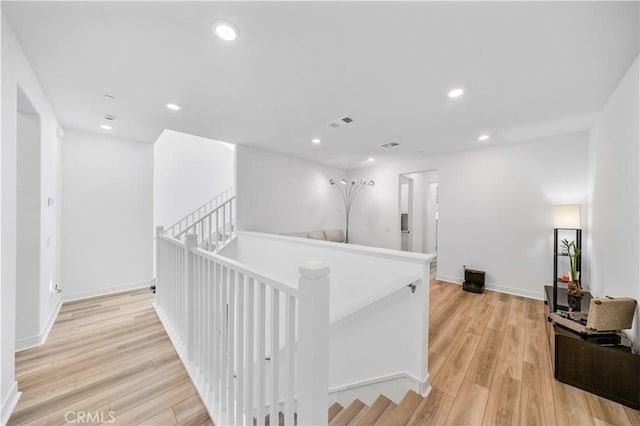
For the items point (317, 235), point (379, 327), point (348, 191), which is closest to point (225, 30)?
point (379, 327)

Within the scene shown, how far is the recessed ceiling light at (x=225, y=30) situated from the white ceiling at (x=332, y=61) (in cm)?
4

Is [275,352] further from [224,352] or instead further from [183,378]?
[183,378]

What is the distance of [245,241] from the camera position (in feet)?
13.1

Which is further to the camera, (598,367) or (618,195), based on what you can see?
(618,195)

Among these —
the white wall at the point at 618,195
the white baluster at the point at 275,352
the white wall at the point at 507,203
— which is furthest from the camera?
the white wall at the point at 507,203

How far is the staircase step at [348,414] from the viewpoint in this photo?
5.79ft

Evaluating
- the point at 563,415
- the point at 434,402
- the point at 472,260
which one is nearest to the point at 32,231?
the point at 434,402

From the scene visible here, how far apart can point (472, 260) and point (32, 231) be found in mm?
6276

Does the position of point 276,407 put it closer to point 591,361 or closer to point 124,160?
point 591,361

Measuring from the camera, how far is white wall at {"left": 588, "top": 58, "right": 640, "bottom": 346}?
6.08 feet

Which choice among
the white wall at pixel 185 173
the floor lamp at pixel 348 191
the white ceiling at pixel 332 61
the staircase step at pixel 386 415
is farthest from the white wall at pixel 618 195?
the white wall at pixel 185 173

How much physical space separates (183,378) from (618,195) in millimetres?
4173

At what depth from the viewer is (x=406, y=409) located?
67.1 inches

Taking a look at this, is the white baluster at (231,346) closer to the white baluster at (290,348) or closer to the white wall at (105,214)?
the white baluster at (290,348)
